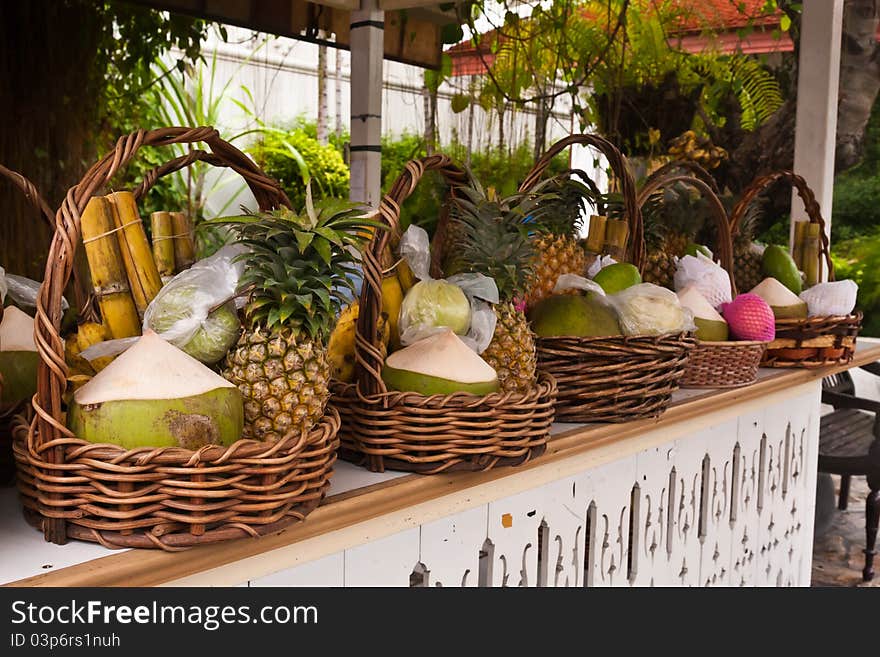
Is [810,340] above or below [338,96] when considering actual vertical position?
below

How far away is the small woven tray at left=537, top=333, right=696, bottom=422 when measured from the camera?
153 centimetres

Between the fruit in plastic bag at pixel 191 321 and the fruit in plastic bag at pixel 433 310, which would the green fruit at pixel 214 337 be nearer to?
the fruit in plastic bag at pixel 191 321

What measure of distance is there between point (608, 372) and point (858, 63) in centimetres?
383

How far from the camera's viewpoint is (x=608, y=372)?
155 cm

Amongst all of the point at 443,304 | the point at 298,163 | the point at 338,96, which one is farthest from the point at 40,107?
the point at 338,96

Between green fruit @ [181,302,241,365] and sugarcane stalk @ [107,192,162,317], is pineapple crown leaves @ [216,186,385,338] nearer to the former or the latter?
green fruit @ [181,302,241,365]

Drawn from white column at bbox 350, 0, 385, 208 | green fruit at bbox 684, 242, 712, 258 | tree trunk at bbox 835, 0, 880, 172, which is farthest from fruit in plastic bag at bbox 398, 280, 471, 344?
tree trunk at bbox 835, 0, 880, 172

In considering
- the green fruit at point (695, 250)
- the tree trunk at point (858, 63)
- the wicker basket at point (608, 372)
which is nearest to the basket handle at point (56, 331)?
the wicker basket at point (608, 372)

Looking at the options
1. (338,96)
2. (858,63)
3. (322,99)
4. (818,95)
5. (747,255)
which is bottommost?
(747,255)

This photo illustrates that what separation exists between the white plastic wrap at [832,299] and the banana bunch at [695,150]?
75.2 inches

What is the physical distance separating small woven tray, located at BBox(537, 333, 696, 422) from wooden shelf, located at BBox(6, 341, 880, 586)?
3cm

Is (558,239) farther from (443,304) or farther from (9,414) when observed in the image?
(9,414)

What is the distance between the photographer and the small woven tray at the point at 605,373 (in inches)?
60.4
